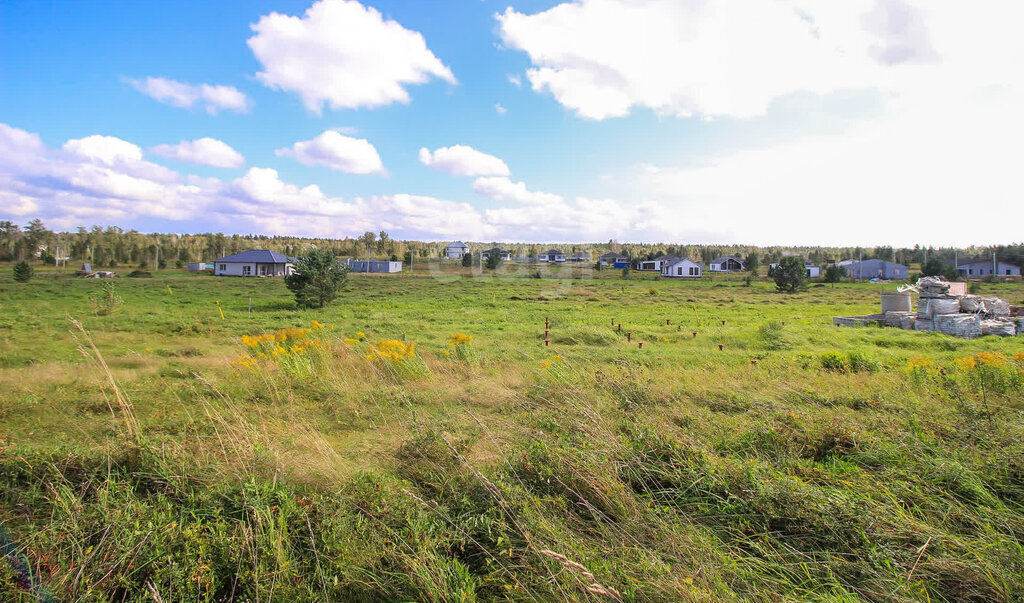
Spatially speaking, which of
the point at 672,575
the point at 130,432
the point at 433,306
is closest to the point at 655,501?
the point at 672,575

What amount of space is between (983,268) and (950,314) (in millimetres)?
83979

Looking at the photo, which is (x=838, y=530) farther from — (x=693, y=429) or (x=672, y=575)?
(x=693, y=429)

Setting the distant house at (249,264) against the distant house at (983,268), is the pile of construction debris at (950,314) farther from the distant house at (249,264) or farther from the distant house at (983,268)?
the distant house at (983,268)

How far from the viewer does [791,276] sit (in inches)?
1667

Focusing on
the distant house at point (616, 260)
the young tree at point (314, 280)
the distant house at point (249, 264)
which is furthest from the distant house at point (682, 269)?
the young tree at point (314, 280)

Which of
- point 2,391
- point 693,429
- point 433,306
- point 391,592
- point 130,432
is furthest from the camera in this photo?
point 433,306

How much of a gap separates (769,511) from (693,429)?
1.56 metres

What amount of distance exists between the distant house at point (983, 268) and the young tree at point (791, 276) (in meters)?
48.9

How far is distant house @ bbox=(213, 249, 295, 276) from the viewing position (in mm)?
61375

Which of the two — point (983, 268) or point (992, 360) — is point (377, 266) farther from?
point (983, 268)

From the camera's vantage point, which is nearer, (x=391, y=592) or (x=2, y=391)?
(x=391, y=592)

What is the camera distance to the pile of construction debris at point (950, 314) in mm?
16188

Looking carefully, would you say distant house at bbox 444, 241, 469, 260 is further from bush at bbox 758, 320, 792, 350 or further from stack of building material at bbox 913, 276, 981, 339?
bush at bbox 758, 320, 792, 350

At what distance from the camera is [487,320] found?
20.7 metres
